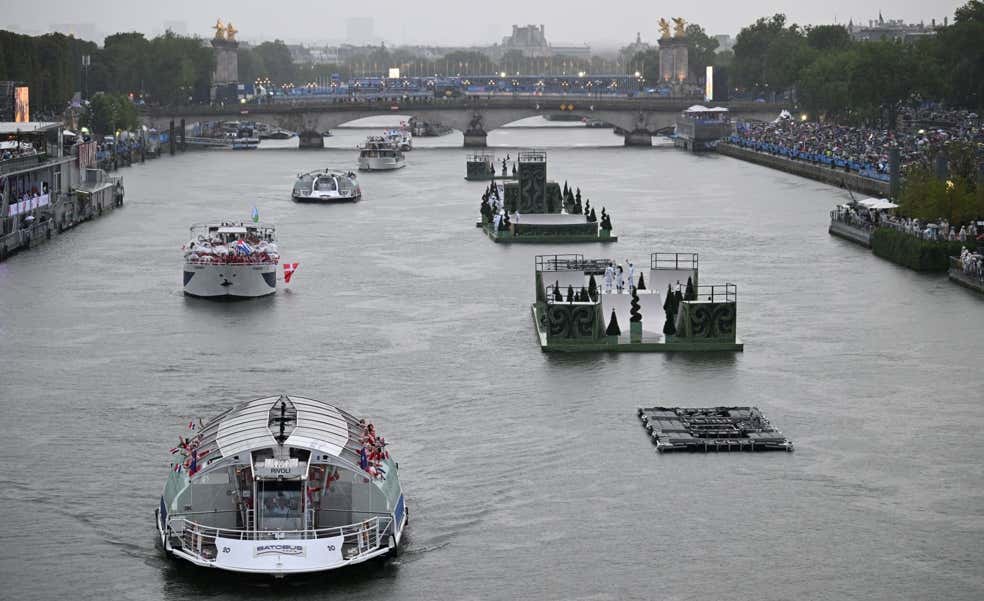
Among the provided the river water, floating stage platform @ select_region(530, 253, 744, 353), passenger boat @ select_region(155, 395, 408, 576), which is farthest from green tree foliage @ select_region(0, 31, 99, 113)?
passenger boat @ select_region(155, 395, 408, 576)

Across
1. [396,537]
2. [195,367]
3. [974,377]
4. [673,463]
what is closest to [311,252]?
[195,367]

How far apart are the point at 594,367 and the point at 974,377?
10435mm

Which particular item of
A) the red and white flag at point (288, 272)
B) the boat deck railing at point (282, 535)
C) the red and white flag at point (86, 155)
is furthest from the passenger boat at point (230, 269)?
the red and white flag at point (86, 155)

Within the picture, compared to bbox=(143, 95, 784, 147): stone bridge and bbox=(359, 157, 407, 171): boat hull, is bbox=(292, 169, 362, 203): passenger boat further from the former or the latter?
bbox=(143, 95, 784, 147): stone bridge

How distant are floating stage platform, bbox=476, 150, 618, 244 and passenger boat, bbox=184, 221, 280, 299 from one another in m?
21.6

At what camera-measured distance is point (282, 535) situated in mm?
33594

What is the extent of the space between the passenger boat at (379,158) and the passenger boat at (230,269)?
7376cm

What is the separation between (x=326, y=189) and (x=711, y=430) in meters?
71.0

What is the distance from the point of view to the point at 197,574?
113 ft

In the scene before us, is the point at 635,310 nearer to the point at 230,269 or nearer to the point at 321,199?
the point at 230,269

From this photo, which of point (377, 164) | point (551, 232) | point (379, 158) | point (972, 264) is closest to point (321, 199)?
point (551, 232)

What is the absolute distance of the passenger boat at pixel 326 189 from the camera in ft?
369

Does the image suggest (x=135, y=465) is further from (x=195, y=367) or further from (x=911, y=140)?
(x=911, y=140)

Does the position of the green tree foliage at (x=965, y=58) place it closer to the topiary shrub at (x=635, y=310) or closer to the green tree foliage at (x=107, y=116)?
the green tree foliage at (x=107, y=116)
